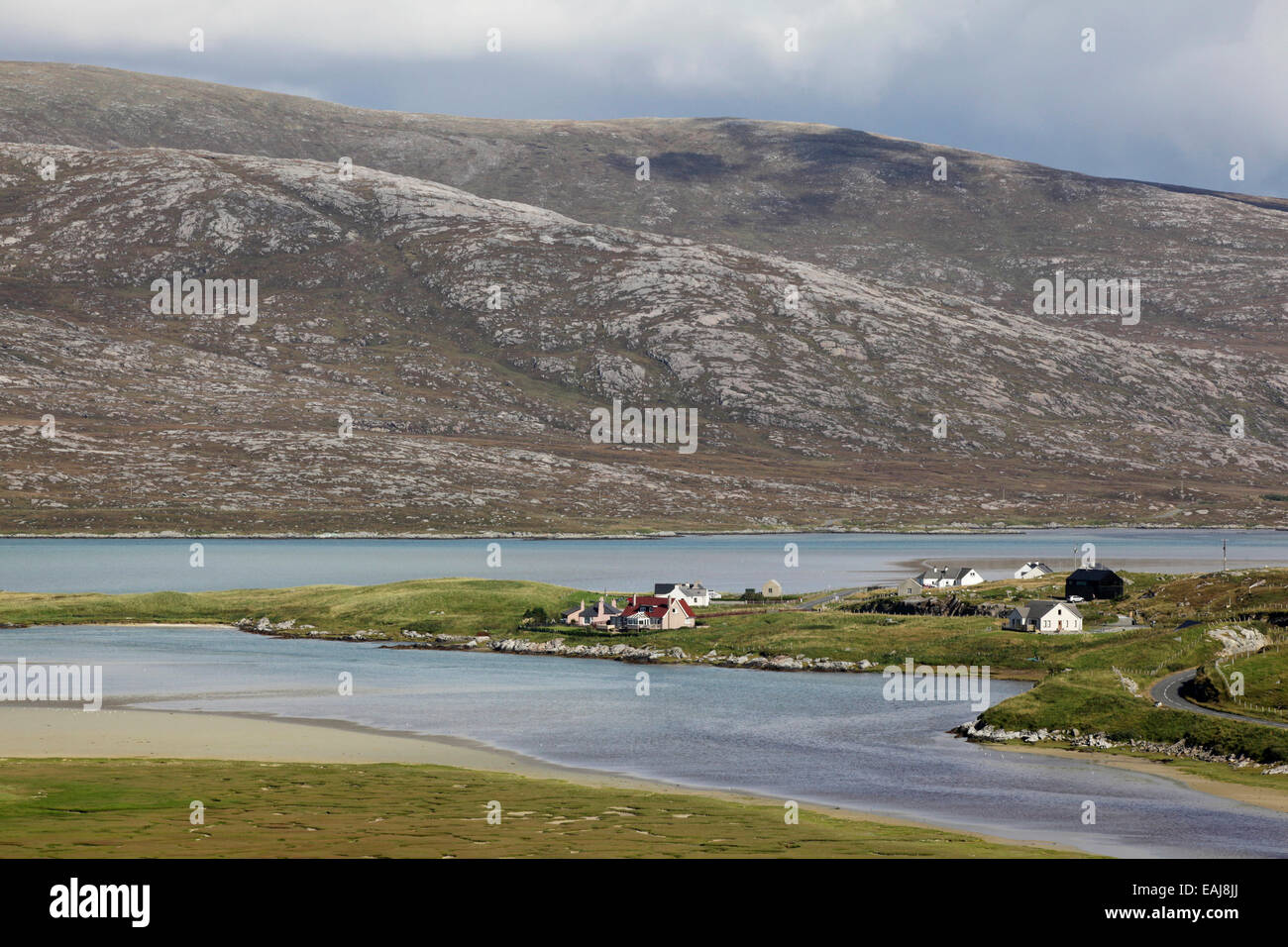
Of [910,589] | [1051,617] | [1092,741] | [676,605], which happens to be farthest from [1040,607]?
[1092,741]

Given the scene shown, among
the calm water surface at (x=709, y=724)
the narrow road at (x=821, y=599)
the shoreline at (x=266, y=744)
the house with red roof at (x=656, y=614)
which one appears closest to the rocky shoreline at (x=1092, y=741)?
the calm water surface at (x=709, y=724)

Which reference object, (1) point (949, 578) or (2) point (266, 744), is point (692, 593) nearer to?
(1) point (949, 578)

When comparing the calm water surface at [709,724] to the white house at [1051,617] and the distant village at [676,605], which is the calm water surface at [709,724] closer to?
the distant village at [676,605]

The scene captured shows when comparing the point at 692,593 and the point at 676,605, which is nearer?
the point at 676,605

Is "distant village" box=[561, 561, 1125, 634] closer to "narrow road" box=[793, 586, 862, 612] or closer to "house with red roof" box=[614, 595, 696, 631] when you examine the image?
"house with red roof" box=[614, 595, 696, 631]
